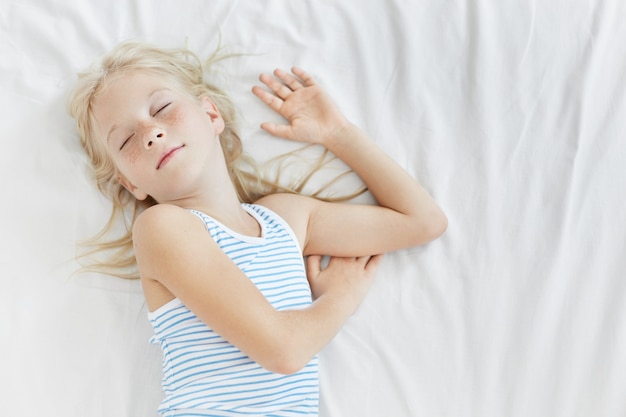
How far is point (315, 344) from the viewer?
1.31 metres

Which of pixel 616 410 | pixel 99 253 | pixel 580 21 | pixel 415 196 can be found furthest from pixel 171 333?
pixel 580 21

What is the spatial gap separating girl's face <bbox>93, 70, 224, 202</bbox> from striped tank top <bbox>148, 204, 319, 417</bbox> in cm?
9

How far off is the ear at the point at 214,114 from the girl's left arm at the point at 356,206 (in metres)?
0.09

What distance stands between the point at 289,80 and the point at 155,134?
0.33 m

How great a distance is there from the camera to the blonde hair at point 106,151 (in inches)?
56.7

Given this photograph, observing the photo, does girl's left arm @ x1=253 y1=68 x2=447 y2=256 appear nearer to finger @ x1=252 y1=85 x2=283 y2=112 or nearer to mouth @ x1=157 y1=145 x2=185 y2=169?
finger @ x1=252 y1=85 x2=283 y2=112

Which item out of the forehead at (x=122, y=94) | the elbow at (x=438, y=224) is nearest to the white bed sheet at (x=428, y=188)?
the elbow at (x=438, y=224)

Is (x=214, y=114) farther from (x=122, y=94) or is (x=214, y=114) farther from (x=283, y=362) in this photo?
(x=283, y=362)

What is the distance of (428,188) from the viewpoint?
1.48m

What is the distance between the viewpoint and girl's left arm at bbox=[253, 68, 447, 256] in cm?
145

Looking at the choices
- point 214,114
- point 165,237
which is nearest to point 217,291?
point 165,237

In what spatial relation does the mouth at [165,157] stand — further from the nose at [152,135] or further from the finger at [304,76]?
the finger at [304,76]

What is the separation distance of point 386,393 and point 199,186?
0.50 meters

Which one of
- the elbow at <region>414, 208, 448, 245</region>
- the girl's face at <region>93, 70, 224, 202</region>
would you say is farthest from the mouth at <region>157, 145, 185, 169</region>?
the elbow at <region>414, 208, 448, 245</region>
